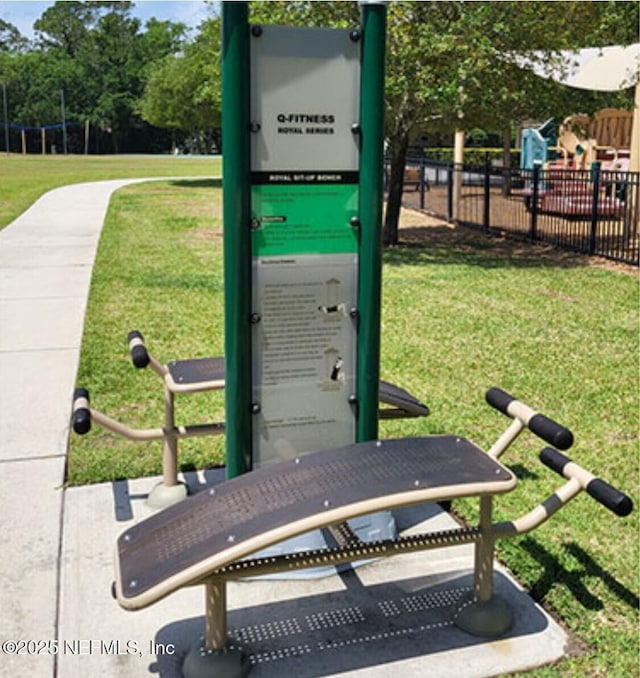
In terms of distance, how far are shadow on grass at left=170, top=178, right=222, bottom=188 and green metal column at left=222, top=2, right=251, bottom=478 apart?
24819 millimetres

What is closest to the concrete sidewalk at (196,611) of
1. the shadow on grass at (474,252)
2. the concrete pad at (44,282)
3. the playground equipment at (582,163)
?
the concrete pad at (44,282)

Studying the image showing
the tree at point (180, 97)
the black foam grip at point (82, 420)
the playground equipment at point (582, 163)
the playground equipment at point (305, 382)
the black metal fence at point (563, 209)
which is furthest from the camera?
the tree at point (180, 97)

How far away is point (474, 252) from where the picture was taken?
1281cm

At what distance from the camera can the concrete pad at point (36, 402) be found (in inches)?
192

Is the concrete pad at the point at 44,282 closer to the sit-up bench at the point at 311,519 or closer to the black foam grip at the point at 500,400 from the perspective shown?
the black foam grip at the point at 500,400

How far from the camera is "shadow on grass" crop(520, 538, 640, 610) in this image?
3322 mm

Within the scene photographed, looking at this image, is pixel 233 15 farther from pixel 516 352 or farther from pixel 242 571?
pixel 516 352

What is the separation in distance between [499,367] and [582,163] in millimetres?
15389

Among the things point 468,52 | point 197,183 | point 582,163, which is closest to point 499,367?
point 468,52

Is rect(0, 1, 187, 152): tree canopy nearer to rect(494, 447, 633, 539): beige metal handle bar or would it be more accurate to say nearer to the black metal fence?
the black metal fence

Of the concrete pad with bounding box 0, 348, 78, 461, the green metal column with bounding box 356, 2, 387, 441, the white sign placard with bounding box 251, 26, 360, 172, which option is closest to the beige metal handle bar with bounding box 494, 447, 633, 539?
the green metal column with bounding box 356, 2, 387, 441

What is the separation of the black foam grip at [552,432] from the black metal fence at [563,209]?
8.38 m

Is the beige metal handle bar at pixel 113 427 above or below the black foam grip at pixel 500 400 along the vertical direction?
below

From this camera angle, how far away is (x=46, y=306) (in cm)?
863
